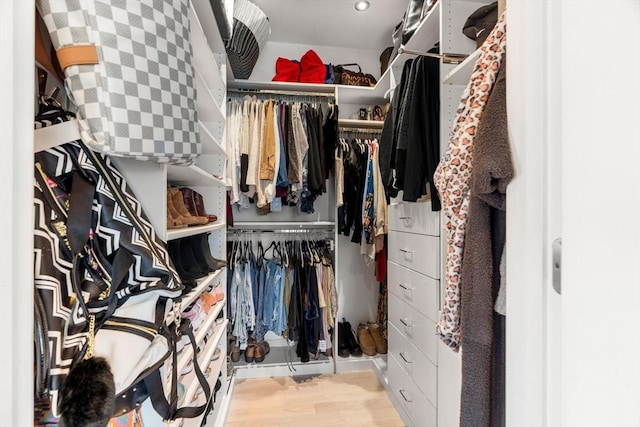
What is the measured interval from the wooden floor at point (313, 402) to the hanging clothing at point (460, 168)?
1160 mm

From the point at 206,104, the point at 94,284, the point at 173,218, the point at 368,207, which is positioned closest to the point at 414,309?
the point at 368,207

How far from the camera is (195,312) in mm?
1190

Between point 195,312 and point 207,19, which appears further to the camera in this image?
point 207,19

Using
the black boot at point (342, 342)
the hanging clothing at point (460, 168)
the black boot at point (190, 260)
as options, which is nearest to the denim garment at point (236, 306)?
the black boot at point (190, 260)

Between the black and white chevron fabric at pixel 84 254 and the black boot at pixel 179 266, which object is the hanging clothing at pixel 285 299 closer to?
the black boot at pixel 179 266

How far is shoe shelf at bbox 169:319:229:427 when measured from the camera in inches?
40.8

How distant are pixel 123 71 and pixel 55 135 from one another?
0.18 meters

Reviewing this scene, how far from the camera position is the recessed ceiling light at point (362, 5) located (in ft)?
6.02

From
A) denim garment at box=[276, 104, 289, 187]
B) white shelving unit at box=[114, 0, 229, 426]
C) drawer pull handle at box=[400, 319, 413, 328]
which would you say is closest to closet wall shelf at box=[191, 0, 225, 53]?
white shelving unit at box=[114, 0, 229, 426]

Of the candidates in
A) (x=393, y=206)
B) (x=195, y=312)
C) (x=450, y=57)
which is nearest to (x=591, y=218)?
(x=450, y=57)

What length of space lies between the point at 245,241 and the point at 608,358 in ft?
6.80

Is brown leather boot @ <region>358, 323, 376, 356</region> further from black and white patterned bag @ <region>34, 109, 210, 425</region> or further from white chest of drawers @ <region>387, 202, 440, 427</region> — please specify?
black and white patterned bag @ <region>34, 109, 210, 425</region>
